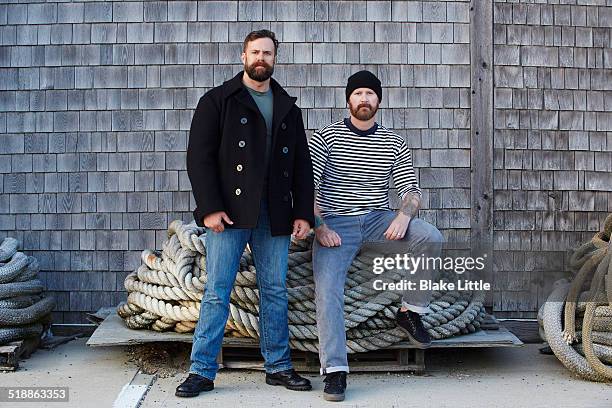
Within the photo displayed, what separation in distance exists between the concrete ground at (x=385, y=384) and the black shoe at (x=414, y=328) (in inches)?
7.7

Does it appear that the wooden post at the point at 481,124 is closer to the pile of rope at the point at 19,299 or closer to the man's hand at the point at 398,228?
the man's hand at the point at 398,228

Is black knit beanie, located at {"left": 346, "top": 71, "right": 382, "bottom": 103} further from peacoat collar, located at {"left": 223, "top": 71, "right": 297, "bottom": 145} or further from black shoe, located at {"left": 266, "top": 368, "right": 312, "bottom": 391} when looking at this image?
black shoe, located at {"left": 266, "top": 368, "right": 312, "bottom": 391}

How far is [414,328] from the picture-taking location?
4.20 metres

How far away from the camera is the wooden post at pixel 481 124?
526 centimetres

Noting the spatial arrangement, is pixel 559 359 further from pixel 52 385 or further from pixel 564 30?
pixel 52 385

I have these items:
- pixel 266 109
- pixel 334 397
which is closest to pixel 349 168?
pixel 266 109

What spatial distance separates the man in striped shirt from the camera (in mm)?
4137

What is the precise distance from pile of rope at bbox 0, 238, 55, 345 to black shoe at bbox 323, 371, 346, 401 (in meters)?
1.80

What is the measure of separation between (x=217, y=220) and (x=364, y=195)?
33.3 inches

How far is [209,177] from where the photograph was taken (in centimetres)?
377

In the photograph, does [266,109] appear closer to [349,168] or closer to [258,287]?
[349,168]

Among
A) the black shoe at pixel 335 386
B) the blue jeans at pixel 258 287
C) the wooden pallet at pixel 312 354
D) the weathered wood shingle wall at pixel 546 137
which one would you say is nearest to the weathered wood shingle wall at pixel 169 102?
the weathered wood shingle wall at pixel 546 137

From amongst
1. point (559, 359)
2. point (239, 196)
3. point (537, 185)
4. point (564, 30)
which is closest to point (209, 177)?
point (239, 196)

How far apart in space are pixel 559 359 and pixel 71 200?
3.05 m
